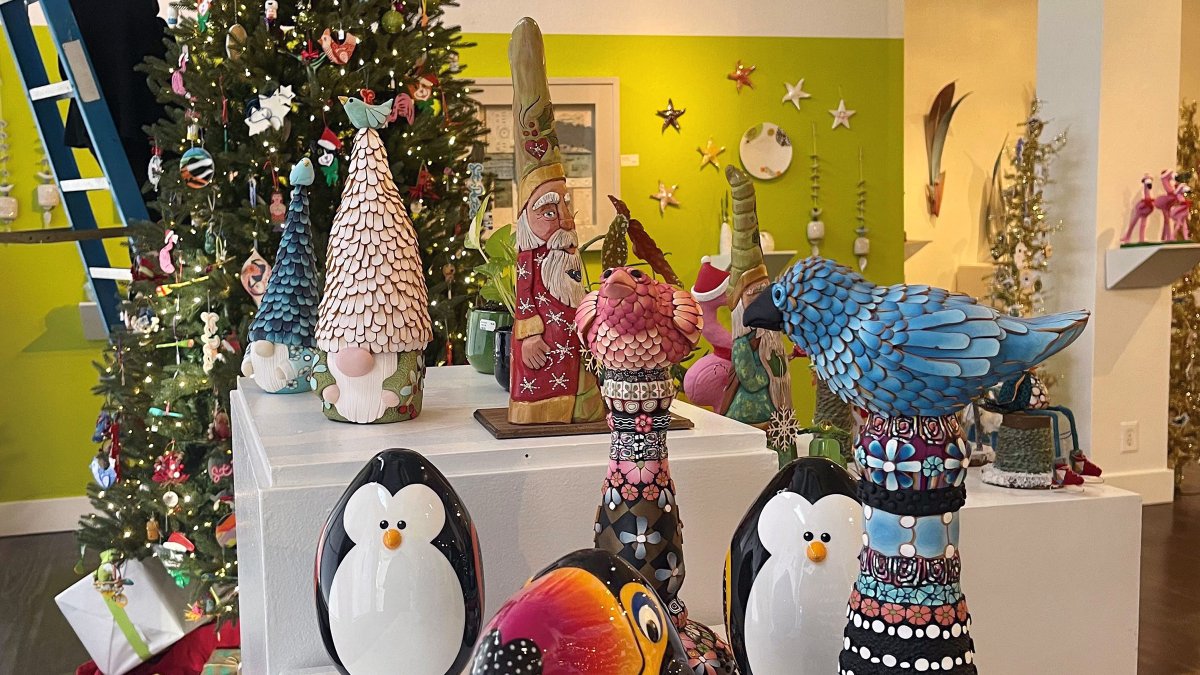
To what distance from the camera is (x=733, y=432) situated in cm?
139

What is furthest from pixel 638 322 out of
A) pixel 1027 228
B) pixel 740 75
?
pixel 740 75

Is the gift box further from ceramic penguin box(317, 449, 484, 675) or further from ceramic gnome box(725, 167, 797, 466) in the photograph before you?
ceramic penguin box(317, 449, 484, 675)

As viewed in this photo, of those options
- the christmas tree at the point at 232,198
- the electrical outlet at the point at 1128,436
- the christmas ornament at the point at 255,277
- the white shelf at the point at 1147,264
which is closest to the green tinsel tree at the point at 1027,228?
the white shelf at the point at 1147,264

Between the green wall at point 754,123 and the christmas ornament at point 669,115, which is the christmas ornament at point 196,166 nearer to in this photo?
the green wall at point 754,123

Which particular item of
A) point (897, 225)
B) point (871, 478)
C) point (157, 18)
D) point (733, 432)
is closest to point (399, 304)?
point (733, 432)

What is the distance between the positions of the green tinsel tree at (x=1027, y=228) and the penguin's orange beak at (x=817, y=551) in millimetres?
4127

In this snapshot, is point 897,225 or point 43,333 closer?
point 43,333

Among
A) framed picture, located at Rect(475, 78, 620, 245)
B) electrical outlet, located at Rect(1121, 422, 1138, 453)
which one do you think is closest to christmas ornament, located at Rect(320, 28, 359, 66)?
framed picture, located at Rect(475, 78, 620, 245)

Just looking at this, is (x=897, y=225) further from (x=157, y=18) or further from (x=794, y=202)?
(x=157, y=18)

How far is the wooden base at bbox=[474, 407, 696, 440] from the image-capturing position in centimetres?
137

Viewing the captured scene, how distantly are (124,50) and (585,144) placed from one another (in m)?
2.75

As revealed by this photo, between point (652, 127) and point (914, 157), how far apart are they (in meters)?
2.24

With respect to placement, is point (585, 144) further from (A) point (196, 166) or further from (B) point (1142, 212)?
(A) point (196, 166)

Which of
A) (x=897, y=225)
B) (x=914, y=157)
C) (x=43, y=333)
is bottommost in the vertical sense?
(x=43, y=333)
